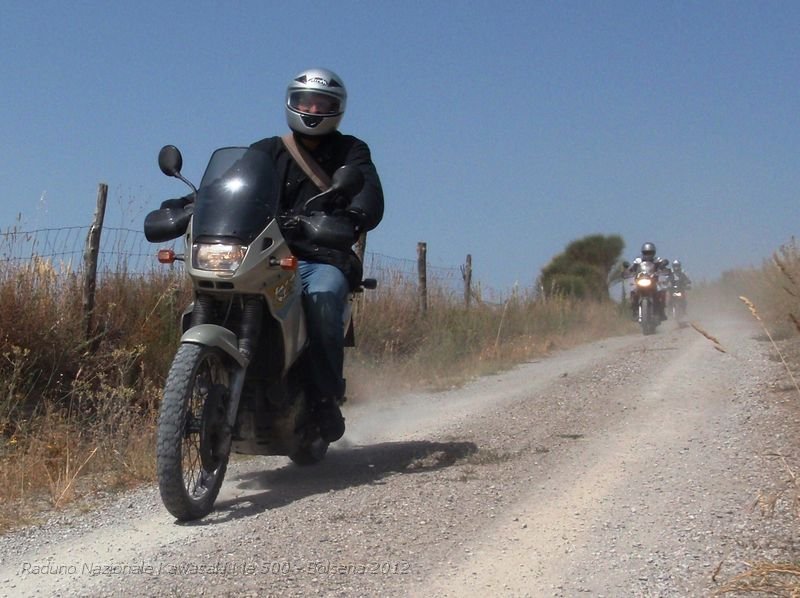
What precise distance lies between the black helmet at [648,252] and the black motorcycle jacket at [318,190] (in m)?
16.4

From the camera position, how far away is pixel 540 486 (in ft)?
16.8

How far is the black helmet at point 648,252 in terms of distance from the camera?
2139 centimetres

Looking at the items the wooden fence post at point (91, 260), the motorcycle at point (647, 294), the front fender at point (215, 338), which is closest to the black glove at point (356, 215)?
the front fender at point (215, 338)

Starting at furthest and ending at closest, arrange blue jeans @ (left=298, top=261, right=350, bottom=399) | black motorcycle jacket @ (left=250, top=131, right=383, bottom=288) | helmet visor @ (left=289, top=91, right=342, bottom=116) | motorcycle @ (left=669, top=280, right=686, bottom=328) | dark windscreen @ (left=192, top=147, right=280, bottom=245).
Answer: motorcycle @ (left=669, top=280, right=686, bottom=328), helmet visor @ (left=289, top=91, right=342, bottom=116), black motorcycle jacket @ (left=250, top=131, right=383, bottom=288), blue jeans @ (left=298, top=261, right=350, bottom=399), dark windscreen @ (left=192, top=147, right=280, bottom=245)

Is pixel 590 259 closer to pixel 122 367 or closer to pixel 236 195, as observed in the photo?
pixel 122 367

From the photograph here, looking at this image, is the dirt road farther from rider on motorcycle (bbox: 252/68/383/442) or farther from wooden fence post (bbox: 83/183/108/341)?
wooden fence post (bbox: 83/183/108/341)

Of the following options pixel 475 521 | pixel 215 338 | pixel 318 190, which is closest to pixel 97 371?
pixel 318 190

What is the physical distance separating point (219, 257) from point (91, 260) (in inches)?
167

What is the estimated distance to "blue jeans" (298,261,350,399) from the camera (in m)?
5.39

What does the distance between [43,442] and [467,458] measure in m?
2.68

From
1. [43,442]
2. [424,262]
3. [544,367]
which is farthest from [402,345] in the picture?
[43,442]

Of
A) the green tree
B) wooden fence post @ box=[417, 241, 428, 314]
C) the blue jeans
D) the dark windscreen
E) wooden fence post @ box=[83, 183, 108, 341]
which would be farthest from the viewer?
the green tree

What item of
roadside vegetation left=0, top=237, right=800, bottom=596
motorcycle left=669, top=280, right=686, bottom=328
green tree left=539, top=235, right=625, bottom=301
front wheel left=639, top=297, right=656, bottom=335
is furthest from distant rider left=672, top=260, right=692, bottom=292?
green tree left=539, top=235, right=625, bottom=301

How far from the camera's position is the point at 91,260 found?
8.59 metres
